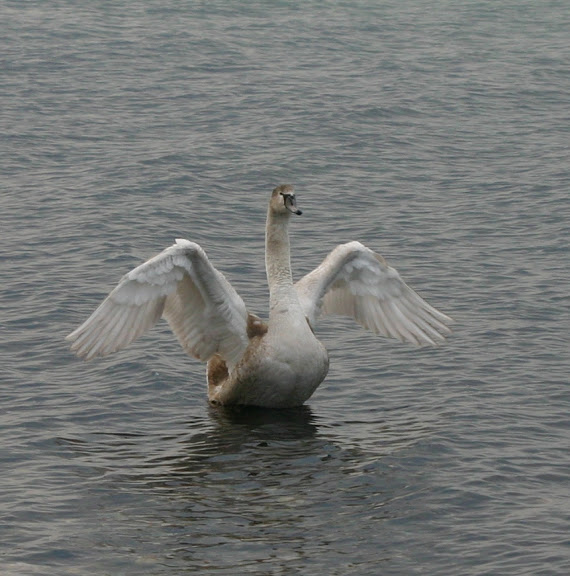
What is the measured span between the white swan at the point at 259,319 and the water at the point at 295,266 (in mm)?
459

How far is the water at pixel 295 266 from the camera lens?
11.1 meters

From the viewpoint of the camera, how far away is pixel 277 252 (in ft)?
47.0

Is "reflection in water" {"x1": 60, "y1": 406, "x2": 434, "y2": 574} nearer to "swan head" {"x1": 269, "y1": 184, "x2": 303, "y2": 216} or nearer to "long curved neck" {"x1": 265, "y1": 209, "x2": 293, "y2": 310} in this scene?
"long curved neck" {"x1": 265, "y1": 209, "x2": 293, "y2": 310}

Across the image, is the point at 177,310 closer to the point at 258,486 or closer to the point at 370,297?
the point at 370,297

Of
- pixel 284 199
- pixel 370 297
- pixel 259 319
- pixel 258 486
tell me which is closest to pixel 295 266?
pixel 370 297

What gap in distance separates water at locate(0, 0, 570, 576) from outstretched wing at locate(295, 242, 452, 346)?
53cm

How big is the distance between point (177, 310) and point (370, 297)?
2.38 m

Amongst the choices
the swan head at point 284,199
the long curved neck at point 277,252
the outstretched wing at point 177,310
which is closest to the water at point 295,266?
the outstretched wing at point 177,310

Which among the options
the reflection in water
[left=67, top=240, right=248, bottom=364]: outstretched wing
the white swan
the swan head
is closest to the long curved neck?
the white swan

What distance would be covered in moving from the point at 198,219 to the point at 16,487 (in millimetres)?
9842

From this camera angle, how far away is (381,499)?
11805 mm

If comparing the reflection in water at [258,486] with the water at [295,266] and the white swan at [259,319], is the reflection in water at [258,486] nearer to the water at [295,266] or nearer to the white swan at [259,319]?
the water at [295,266]

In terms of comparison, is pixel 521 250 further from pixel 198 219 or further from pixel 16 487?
pixel 16 487

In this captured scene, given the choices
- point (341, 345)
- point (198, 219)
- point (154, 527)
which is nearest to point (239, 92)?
point (198, 219)
